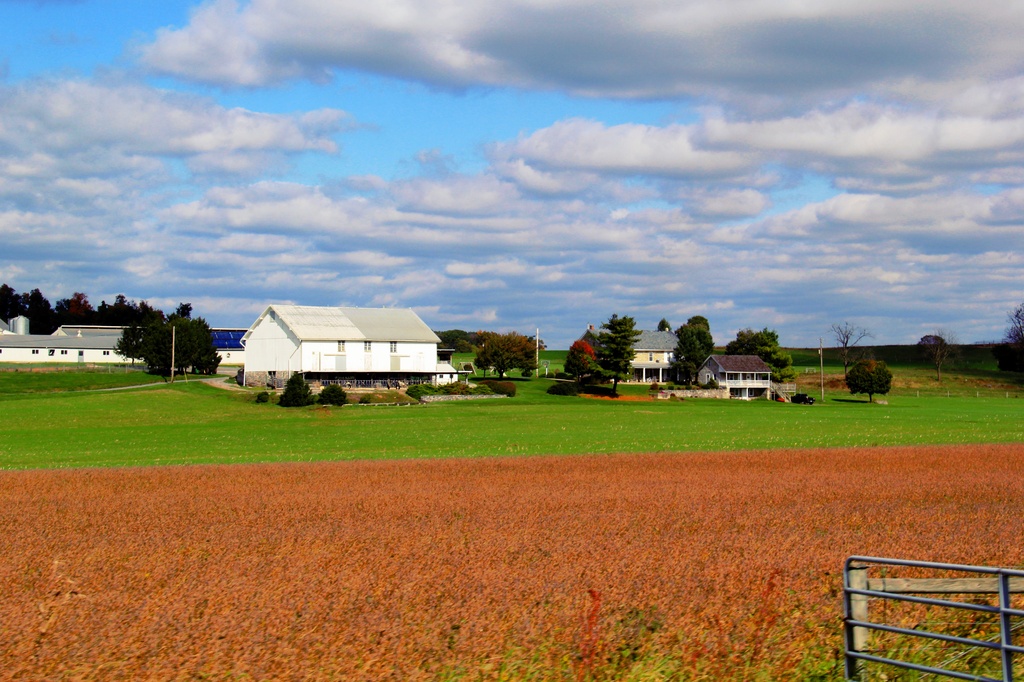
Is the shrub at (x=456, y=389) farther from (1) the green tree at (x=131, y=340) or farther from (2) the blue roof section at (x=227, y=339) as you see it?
(2) the blue roof section at (x=227, y=339)

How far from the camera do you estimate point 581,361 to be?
117312mm

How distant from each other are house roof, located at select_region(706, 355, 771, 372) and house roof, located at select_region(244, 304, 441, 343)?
41.0 metres

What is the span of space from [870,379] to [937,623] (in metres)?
102

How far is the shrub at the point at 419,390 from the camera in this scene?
88.6 m

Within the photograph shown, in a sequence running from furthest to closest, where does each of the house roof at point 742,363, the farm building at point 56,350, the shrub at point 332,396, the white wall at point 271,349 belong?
the farm building at point 56,350, the house roof at point 742,363, the white wall at point 271,349, the shrub at point 332,396

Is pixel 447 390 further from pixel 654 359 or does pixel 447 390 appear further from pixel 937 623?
pixel 937 623

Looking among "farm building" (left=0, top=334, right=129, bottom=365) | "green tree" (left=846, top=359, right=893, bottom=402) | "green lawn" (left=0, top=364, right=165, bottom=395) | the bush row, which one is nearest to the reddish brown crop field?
the bush row

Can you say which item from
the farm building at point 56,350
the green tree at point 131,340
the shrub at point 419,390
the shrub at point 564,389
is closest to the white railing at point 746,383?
the shrub at point 564,389

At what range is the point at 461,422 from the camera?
2322 inches

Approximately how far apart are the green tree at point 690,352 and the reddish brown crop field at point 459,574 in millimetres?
115650

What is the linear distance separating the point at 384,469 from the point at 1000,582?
2295cm

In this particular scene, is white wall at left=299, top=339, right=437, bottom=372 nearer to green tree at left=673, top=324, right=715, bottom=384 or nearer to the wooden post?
green tree at left=673, top=324, right=715, bottom=384

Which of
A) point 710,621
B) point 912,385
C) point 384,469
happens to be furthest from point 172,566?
point 912,385

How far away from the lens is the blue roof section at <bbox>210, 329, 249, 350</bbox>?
157750 mm
